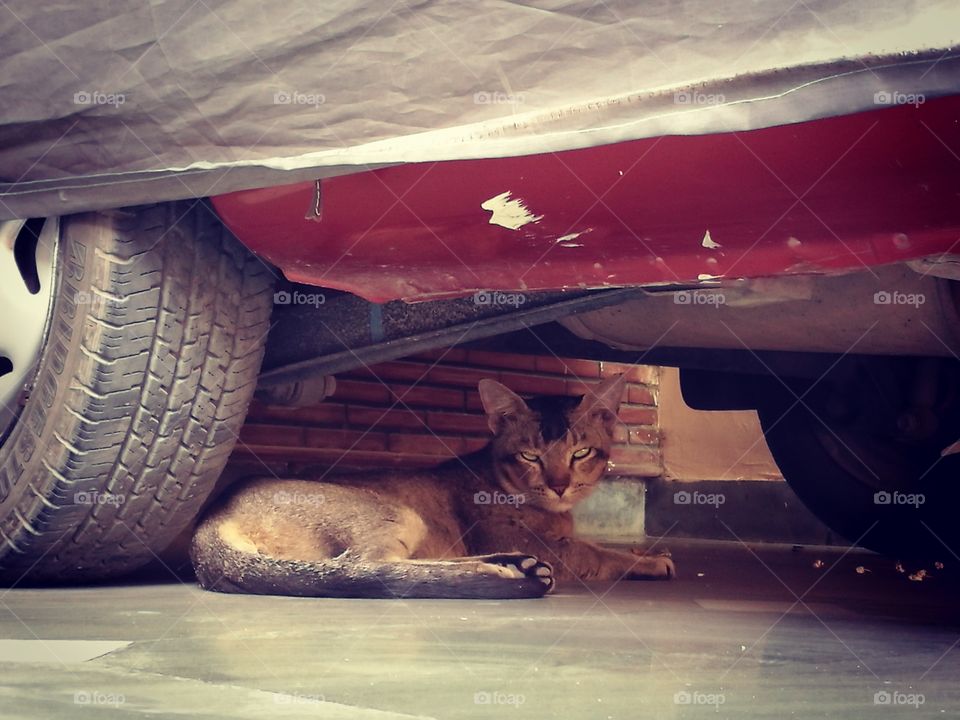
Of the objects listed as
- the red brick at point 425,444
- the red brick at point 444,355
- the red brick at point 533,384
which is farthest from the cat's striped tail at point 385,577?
the red brick at point 533,384

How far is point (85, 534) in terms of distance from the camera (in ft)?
7.52

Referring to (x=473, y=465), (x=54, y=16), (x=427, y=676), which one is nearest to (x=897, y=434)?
(x=473, y=465)

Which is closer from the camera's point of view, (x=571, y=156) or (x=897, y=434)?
(x=571, y=156)

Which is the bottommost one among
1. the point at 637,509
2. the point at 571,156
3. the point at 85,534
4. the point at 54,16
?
the point at 637,509

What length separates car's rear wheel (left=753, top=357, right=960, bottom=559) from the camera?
274 centimetres

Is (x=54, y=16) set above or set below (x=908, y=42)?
above

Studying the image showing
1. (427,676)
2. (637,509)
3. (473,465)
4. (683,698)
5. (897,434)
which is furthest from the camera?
(637,509)

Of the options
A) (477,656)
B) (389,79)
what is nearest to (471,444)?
(477,656)

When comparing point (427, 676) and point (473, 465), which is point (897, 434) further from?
point (427, 676)

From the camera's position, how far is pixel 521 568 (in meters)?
2.30

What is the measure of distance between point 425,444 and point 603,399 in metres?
1.00

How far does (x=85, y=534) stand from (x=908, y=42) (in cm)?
187

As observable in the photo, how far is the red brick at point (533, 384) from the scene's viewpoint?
443 cm

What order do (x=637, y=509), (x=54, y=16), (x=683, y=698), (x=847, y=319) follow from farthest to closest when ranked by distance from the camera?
(x=637, y=509)
(x=847, y=319)
(x=54, y=16)
(x=683, y=698)
